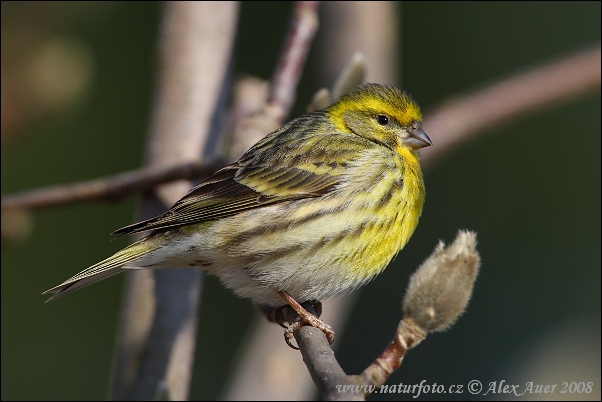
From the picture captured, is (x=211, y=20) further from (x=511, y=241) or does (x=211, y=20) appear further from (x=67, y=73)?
(x=511, y=241)

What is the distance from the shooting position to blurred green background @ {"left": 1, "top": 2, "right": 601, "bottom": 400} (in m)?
5.92

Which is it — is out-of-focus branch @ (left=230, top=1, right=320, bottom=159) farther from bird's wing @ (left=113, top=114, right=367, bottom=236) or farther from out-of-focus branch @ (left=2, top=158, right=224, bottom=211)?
out-of-focus branch @ (left=2, top=158, right=224, bottom=211)

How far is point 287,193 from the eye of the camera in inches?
137

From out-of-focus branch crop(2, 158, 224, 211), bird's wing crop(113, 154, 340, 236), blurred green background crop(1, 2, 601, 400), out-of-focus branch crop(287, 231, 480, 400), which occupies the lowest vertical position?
blurred green background crop(1, 2, 601, 400)

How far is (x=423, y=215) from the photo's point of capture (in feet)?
23.0

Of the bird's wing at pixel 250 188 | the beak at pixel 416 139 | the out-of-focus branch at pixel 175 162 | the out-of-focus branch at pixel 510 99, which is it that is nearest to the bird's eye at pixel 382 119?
the beak at pixel 416 139

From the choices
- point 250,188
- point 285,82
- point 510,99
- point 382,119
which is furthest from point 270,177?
point 510,99

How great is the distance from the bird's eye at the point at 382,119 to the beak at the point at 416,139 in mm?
120

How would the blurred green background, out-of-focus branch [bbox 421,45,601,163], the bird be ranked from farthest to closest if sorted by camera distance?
the blurred green background, out-of-focus branch [bbox 421,45,601,163], the bird

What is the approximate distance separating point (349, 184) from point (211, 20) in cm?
118

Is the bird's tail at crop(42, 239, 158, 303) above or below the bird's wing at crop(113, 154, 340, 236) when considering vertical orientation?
below

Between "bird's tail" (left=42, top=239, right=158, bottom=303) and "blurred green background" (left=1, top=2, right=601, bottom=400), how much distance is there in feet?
7.13

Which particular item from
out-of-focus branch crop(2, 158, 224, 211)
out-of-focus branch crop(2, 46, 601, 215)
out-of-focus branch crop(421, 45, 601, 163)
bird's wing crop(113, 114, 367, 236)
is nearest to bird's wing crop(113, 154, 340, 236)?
bird's wing crop(113, 114, 367, 236)

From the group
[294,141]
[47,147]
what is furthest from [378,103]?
[47,147]
